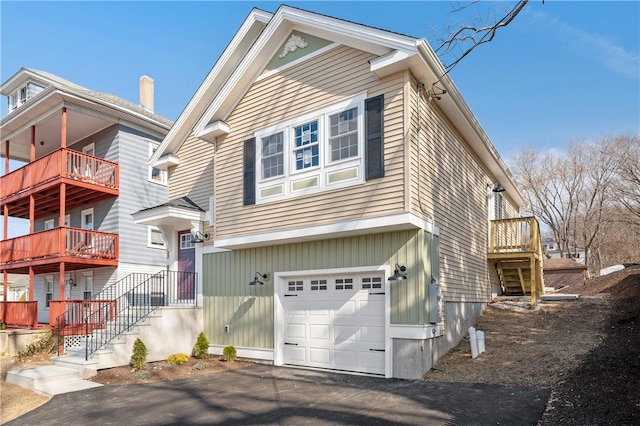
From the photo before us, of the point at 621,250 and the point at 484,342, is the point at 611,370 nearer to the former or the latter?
the point at 484,342

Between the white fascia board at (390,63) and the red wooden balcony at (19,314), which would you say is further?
the red wooden balcony at (19,314)

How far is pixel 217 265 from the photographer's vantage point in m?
13.4

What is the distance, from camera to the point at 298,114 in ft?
36.6

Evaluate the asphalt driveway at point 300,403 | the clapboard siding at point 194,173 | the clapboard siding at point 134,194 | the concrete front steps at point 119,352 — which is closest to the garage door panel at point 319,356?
the asphalt driveway at point 300,403

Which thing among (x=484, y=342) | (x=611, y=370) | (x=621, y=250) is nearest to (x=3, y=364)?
(x=484, y=342)

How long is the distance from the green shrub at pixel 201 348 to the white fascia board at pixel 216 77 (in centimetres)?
649

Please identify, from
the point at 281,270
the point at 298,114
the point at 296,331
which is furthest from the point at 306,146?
the point at 296,331

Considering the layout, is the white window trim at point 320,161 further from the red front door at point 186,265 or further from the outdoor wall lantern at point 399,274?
the red front door at point 186,265

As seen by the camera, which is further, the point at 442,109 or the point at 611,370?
the point at 442,109

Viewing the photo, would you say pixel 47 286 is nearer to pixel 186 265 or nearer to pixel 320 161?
pixel 186 265

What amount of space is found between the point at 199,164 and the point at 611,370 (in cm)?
1204

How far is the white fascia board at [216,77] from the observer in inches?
516

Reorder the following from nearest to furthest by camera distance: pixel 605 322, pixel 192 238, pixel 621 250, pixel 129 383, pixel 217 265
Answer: pixel 129 383, pixel 605 322, pixel 217 265, pixel 192 238, pixel 621 250

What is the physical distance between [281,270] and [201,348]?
337 centimetres
